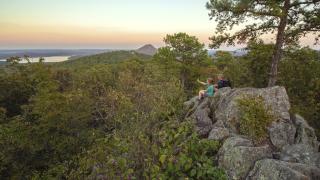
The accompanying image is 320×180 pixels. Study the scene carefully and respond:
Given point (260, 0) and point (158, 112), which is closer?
point (158, 112)

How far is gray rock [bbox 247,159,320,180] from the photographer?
30.9 feet

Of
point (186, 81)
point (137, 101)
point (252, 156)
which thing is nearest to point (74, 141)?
point (137, 101)

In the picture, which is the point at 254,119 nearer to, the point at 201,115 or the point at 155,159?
the point at 201,115

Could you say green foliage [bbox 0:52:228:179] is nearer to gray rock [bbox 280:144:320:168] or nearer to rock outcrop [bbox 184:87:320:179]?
rock outcrop [bbox 184:87:320:179]

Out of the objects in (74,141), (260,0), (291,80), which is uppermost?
(260,0)

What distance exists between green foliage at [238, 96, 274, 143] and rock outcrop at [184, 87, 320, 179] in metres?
0.33

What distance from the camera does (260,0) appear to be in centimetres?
1739

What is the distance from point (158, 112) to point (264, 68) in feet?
78.5

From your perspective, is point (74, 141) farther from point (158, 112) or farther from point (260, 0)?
point (260, 0)

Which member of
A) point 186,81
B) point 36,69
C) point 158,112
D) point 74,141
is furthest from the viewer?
point 186,81

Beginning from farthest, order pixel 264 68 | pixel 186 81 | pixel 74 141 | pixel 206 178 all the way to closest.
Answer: pixel 186 81 → pixel 264 68 → pixel 74 141 → pixel 206 178

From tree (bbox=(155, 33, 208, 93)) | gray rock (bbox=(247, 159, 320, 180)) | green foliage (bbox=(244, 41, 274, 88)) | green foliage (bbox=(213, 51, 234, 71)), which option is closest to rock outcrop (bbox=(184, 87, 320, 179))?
gray rock (bbox=(247, 159, 320, 180))

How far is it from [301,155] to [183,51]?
138 feet

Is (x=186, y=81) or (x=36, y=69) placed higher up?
(x=36, y=69)
